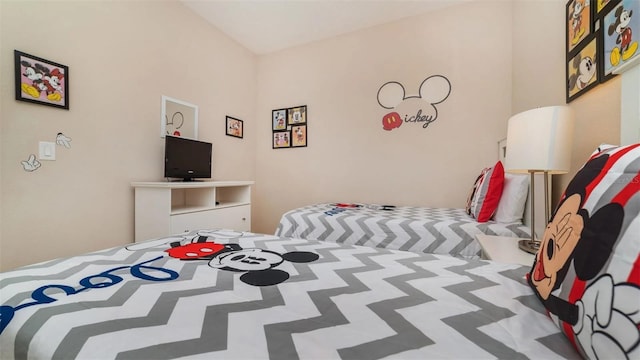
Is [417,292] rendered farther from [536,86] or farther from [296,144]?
[296,144]

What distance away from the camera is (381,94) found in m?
3.13

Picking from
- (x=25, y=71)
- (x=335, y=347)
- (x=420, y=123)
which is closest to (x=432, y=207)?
(x=420, y=123)

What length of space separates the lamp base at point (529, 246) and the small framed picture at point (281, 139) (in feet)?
9.51

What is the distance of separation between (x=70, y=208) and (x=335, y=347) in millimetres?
2373

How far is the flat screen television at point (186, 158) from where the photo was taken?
2404 mm

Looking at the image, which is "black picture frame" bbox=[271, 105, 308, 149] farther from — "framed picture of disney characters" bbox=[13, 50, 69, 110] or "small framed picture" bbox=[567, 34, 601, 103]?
"small framed picture" bbox=[567, 34, 601, 103]

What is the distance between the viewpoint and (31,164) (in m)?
1.69

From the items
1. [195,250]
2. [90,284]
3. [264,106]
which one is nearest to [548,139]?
[195,250]

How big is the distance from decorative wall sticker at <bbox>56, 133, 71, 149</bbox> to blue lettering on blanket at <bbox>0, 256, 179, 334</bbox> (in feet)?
5.31

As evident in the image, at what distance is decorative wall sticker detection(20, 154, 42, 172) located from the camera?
1667 mm

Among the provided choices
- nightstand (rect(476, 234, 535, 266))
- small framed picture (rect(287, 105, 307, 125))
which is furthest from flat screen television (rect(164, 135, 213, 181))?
nightstand (rect(476, 234, 535, 266))

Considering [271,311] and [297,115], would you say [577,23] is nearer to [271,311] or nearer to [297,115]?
[271,311]

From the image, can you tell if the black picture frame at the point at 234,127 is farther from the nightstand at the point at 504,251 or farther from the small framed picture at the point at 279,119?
the nightstand at the point at 504,251

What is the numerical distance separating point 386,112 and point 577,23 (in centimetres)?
184
